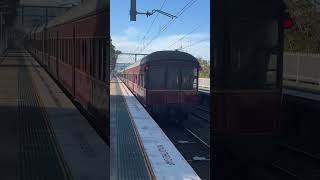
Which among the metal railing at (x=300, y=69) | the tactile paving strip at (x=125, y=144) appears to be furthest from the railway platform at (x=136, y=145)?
the metal railing at (x=300, y=69)

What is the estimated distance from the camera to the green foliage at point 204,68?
5.47 ft

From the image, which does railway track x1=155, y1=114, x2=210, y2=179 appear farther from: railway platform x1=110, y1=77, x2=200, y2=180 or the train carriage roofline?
the train carriage roofline

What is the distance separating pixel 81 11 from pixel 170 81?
0.50m

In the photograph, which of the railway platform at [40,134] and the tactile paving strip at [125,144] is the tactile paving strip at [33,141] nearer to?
the railway platform at [40,134]

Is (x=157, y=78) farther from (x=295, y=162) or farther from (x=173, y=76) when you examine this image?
(x=295, y=162)

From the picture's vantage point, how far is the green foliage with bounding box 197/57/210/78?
5.47 ft

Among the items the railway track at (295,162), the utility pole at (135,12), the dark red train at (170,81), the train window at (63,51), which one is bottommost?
the railway track at (295,162)

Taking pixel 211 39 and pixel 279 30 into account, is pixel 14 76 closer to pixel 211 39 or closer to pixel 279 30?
pixel 211 39

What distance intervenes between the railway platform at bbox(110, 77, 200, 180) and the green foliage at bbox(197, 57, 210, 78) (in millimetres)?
285

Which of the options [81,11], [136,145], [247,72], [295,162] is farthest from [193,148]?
[295,162]

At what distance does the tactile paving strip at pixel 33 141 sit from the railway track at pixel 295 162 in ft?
3.11

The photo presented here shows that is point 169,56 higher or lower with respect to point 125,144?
higher

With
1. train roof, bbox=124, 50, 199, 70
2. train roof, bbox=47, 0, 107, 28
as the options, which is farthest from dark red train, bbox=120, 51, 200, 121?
train roof, bbox=47, 0, 107, 28

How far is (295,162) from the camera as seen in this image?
279cm
